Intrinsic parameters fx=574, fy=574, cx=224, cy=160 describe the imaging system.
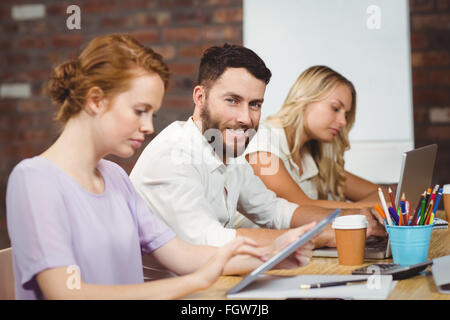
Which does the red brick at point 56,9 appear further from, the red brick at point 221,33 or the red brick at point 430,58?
the red brick at point 430,58

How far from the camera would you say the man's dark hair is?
1449 millimetres

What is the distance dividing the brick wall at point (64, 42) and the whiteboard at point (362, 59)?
1.06 ft

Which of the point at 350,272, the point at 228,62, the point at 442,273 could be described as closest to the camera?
the point at 442,273

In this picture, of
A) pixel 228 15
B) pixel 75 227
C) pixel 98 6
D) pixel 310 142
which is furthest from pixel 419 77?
pixel 75 227

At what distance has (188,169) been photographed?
54.8 inches

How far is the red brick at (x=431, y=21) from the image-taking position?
2496mm

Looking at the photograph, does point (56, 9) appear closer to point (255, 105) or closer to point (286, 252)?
point (255, 105)

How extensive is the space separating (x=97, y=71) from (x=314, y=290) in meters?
0.52

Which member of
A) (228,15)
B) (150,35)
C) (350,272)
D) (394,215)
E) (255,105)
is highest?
(228,15)

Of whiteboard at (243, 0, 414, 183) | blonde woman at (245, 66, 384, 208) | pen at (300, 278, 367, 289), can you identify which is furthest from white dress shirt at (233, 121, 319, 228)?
pen at (300, 278, 367, 289)

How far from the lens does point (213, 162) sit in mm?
1500

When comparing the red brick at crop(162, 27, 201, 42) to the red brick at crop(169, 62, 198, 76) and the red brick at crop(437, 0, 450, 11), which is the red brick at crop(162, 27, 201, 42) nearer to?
the red brick at crop(169, 62, 198, 76)

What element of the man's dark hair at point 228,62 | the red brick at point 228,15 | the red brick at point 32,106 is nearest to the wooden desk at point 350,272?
the man's dark hair at point 228,62

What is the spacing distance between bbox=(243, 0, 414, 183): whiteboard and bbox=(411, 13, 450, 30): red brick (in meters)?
0.04
